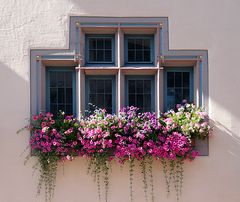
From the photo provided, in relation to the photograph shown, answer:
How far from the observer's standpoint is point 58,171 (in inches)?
211

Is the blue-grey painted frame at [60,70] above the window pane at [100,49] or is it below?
below

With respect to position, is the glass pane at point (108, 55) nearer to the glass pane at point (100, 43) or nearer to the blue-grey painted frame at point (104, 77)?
the glass pane at point (100, 43)

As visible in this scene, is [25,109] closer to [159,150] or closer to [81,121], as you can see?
[81,121]

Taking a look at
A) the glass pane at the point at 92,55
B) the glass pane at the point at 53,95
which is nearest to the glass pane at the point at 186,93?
the glass pane at the point at 92,55

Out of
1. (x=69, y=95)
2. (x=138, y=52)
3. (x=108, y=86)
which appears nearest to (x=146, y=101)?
(x=108, y=86)

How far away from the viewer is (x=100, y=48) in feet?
18.4

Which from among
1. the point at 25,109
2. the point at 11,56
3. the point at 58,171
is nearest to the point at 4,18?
the point at 11,56

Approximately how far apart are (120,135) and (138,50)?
118cm

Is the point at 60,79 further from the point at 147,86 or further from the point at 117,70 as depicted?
the point at 147,86

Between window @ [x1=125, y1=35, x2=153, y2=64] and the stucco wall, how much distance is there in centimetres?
34

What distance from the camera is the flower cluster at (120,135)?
5.12 m

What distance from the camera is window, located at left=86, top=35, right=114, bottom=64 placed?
18.3ft

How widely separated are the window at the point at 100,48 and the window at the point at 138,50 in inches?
8.1

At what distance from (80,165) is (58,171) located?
0.28m
